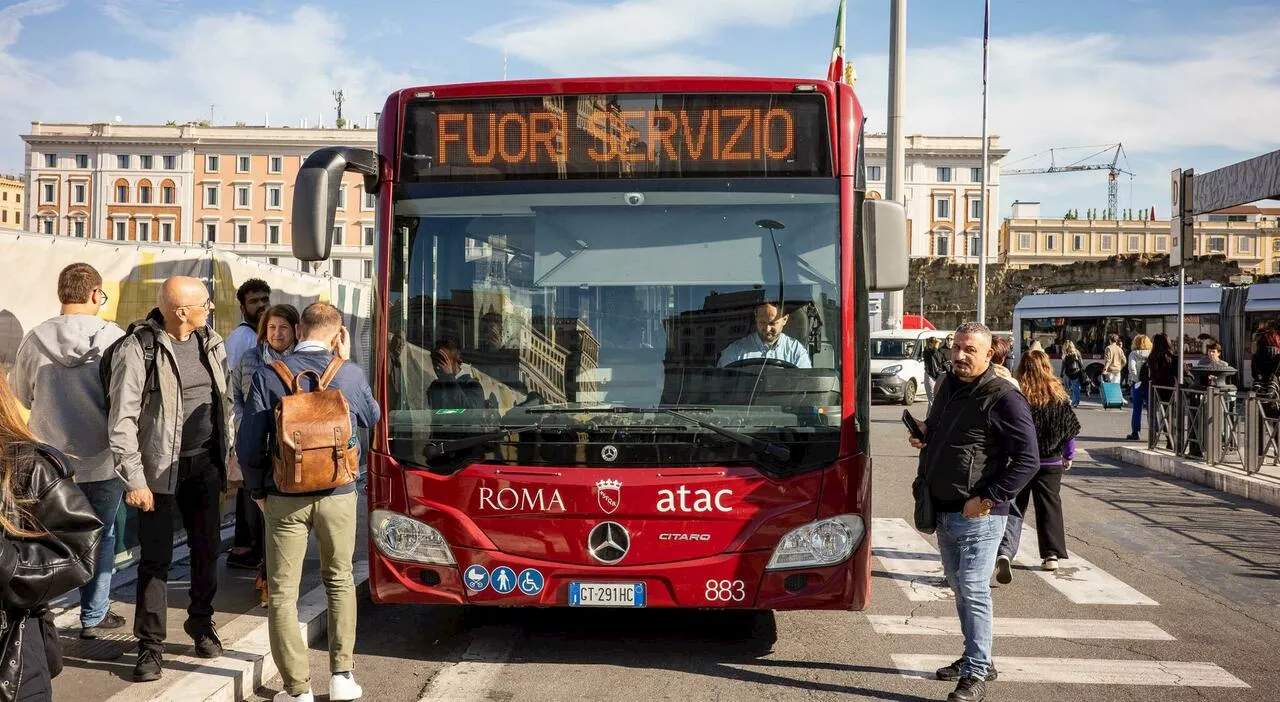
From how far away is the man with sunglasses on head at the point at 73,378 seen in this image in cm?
539

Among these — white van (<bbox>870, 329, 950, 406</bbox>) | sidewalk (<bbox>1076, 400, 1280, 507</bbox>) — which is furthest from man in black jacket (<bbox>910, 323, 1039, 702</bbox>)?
white van (<bbox>870, 329, 950, 406</bbox>)

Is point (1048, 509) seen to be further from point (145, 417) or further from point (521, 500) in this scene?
point (145, 417)

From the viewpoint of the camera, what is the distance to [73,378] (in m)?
5.47

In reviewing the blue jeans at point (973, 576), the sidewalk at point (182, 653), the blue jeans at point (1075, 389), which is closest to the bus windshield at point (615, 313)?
the blue jeans at point (973, 576)

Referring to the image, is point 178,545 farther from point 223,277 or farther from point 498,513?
point 498,513

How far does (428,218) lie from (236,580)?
113 inches

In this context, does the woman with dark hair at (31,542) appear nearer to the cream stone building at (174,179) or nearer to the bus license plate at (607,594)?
the bus license plate at (607,594)

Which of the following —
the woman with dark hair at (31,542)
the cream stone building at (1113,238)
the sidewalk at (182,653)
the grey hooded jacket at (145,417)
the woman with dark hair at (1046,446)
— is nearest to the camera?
the woman with dark hair at (31,542)

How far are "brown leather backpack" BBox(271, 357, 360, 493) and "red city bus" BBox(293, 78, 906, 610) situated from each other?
76 centimetres

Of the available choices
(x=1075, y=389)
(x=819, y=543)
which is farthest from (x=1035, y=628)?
(x=1075, y=389)

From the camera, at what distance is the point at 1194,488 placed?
512 inches

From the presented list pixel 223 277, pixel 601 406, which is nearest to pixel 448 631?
pixel 601 406

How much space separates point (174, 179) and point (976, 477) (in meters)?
107

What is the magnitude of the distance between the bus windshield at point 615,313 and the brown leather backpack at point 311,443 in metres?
0.77
